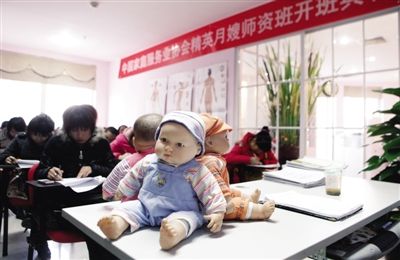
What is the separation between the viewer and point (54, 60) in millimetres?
6328

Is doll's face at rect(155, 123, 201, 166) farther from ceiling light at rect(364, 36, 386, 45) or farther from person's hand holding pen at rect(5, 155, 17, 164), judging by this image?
ceiling light at rect(364, 36, 386, 45)

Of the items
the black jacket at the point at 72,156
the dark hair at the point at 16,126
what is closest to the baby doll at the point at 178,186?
the black jacket at the point at 72,156

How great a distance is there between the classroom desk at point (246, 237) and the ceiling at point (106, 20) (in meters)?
3.33

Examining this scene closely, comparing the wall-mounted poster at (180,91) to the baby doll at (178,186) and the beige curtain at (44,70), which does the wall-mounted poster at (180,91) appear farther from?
the baby doll at (178,186)

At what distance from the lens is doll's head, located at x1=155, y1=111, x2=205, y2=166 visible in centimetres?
76

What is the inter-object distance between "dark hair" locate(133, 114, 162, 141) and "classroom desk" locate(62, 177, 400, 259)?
330mm

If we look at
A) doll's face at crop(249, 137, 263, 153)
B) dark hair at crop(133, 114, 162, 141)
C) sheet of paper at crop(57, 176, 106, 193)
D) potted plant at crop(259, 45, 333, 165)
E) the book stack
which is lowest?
sheet of paper at crop(57, 176, 106, 193)

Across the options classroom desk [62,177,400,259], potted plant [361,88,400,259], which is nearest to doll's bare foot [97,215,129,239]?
classroom desk [62,177,400,259]

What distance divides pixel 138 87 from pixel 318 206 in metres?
5.43

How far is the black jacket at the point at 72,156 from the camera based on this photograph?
1.86m

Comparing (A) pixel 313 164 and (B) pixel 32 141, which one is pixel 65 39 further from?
(A) pixel 313 164

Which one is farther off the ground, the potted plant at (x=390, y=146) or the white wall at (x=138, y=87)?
the white wall at (x=138, y=87)

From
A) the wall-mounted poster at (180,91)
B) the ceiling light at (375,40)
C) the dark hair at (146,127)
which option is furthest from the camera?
the wall-mounted poster at (180,91)

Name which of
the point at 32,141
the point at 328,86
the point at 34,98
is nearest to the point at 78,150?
the point at 32,141
